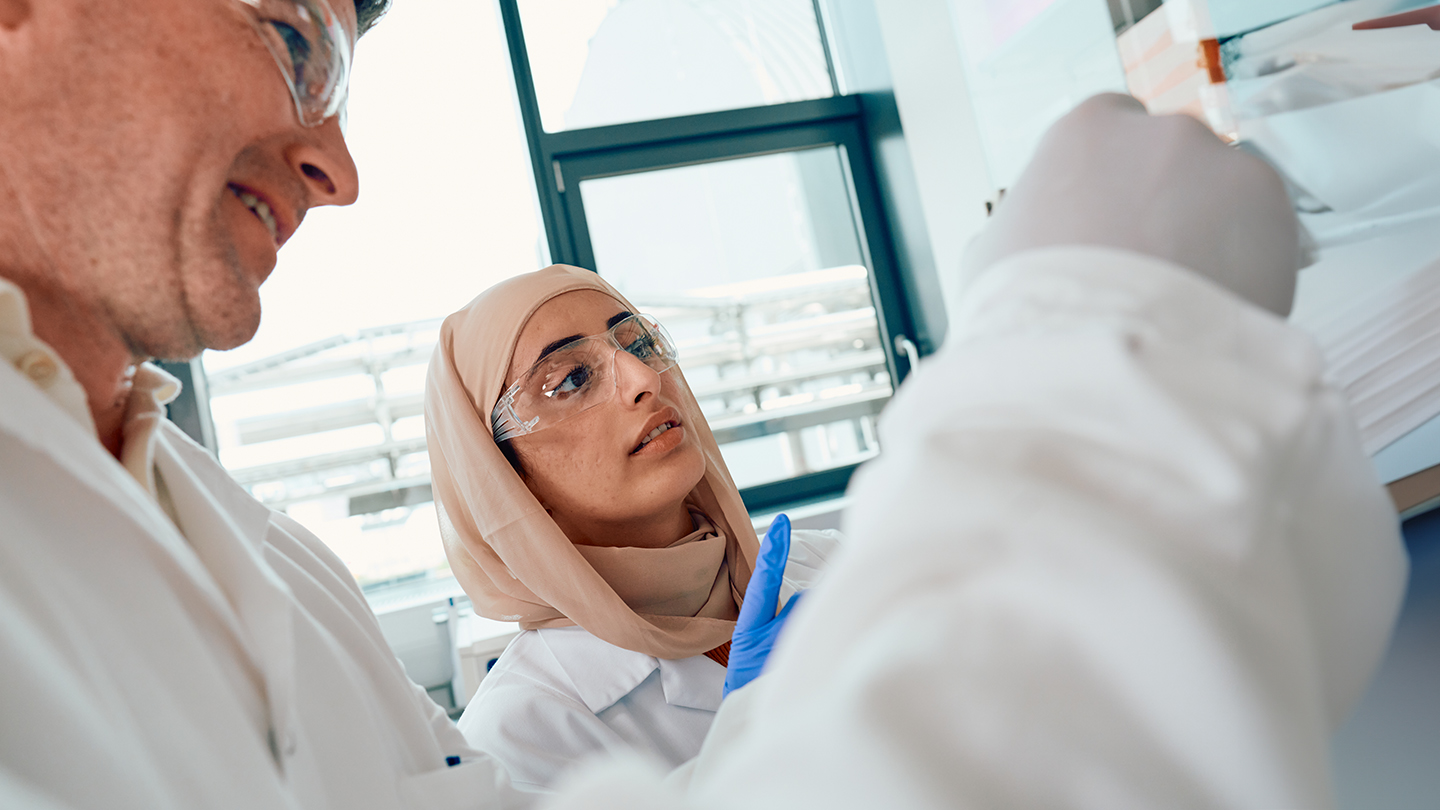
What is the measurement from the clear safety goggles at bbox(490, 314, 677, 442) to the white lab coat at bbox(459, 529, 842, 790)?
0.34m

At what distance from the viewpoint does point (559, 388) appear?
4.33 feet

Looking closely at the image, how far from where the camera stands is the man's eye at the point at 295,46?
2.16ft

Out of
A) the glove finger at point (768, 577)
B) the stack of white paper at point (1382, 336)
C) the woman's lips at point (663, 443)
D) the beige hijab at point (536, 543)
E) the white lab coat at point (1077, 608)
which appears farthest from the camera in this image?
the woman's lips at point (663, 443)

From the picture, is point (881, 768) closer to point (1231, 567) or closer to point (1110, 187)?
point (1231, 567)

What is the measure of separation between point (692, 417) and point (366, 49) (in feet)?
6.30

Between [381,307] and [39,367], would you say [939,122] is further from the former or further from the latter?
[39,367]

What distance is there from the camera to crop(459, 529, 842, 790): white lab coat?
107 centimetres

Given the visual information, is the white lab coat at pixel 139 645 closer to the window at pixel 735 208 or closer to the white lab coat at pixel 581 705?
the white lab coat at pixel 581 705

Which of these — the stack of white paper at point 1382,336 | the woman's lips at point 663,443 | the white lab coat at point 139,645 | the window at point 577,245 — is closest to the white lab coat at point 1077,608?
the stack of white paper at point 1382,336

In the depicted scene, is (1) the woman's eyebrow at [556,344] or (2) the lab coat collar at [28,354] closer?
(2) the lab coat collar at [28,354]

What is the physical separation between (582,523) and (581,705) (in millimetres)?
321

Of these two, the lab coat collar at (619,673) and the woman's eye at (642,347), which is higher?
the woman's eye at (642,347)

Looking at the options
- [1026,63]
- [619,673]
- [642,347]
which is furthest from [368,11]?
[1026,63]

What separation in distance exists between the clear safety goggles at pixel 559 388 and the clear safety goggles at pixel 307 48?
63 cm
